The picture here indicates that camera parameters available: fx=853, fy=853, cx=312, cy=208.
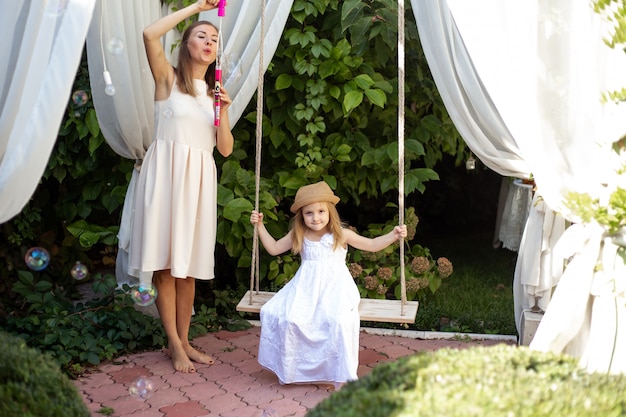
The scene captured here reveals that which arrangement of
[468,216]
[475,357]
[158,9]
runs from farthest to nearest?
[468,216], [158,9], [475,357]

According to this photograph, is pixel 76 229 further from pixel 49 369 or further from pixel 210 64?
pixel 49 369

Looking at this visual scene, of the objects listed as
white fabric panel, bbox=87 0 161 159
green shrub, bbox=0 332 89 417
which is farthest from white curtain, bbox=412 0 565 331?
green shrub, bbox=0 332 89 417

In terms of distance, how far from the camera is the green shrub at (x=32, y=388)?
7.80 feet

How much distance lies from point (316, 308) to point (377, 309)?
292mm

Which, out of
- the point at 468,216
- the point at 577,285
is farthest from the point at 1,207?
the point at 468,216

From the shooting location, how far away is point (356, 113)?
5.42 meters

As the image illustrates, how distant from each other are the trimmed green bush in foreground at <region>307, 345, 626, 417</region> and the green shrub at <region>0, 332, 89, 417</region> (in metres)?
0.75

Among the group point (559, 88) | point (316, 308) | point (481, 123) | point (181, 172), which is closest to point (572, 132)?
point (559, 88)

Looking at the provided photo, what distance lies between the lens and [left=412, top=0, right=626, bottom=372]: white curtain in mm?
2961

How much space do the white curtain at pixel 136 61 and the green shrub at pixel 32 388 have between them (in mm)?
1507

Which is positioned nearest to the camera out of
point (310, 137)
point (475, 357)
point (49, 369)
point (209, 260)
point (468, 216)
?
point (475, 357)

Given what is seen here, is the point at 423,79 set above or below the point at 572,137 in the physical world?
above

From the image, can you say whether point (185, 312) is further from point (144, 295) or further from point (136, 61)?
point (136, 61)

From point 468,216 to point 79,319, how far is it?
16.0ft
